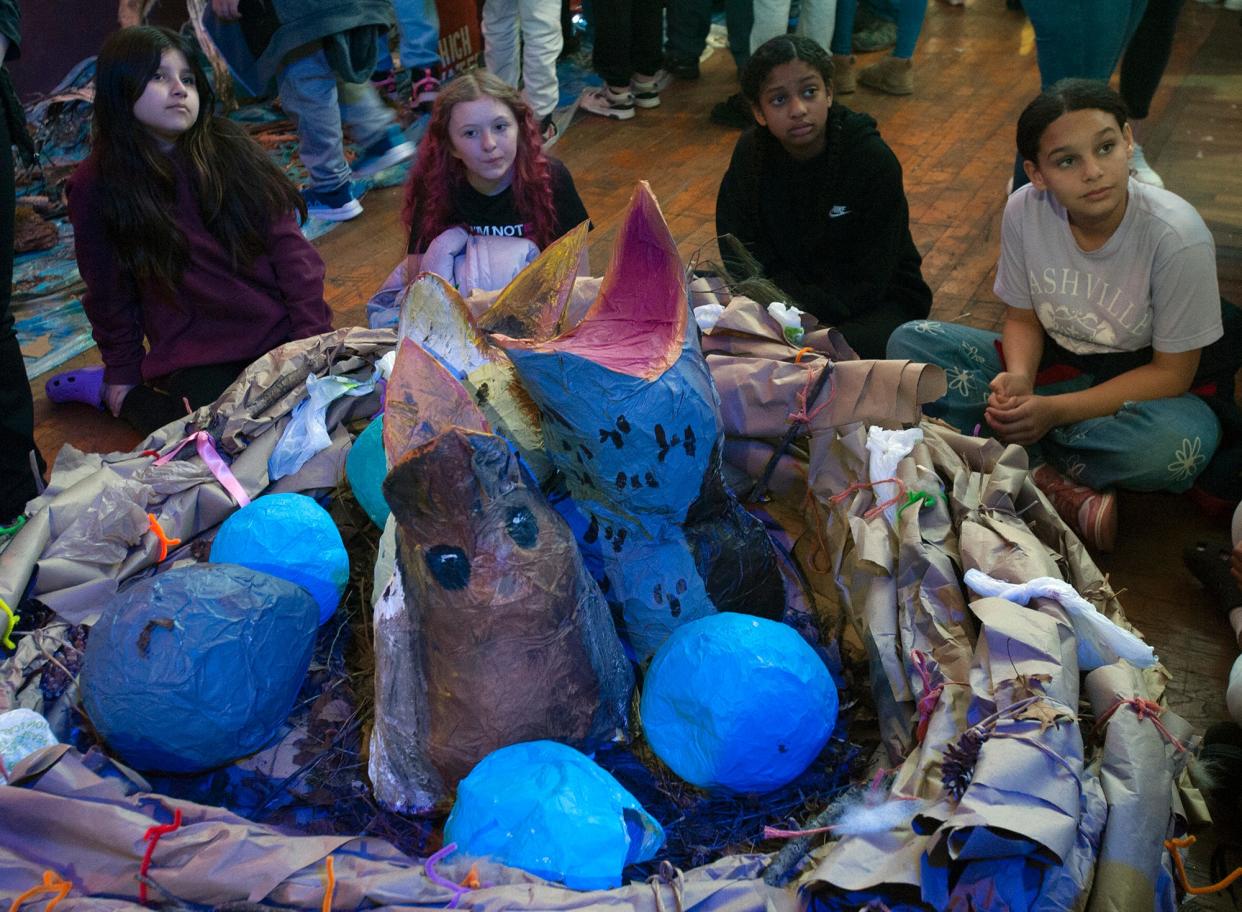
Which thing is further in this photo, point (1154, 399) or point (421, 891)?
point (1154, 399)

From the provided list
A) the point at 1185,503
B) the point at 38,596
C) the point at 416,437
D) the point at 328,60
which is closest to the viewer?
the point at 416,437

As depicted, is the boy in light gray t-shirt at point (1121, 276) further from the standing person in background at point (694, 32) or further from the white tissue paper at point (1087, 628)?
the standing person in background at point (694, 32)

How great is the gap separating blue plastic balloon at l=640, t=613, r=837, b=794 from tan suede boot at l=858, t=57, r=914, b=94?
12.8 ft

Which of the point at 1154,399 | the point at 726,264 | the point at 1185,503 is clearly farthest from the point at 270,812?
the point at 1185,503

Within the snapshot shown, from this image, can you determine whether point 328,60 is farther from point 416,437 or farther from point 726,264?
point 416,437

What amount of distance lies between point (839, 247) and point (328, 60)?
2.10 metres

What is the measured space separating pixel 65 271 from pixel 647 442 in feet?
9.95

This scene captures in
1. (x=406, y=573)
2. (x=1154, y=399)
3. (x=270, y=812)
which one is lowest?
(x=270, y=812)

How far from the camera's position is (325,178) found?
3.86 m

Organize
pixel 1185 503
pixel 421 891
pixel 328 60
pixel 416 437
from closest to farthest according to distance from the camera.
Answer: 1. pixel 421 891
2. pixel 416 437
3. pixel 1185 503
4. pixel 328 60

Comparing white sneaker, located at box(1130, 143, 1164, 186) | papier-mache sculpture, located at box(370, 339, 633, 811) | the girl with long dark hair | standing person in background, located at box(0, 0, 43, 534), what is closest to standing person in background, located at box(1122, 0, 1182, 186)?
white sneaker, located at box(1130, 143, 1164, 186)

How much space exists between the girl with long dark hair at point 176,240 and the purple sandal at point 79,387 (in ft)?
0.61

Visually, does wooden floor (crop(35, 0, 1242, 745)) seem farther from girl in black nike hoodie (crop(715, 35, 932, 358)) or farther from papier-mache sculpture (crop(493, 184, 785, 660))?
papier-mache sculpture (crop(493, 184, 785, 660))

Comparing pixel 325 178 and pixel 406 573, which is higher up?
pixel 406 573
